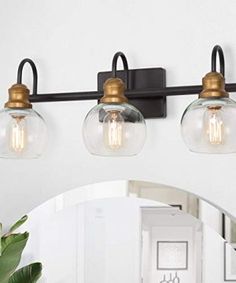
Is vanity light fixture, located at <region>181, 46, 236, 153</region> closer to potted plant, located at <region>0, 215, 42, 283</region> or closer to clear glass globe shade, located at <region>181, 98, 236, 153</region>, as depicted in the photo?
clear glass globe shade, located at <region>181, 98, 236, 153</region>

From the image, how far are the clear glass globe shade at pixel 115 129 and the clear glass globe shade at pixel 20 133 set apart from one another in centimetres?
13

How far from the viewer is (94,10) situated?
151 centimetres

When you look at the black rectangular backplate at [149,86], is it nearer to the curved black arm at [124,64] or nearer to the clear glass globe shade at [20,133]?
the curved black arm at [124,64]

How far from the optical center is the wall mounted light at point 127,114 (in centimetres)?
121

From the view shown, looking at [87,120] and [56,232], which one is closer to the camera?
[87,120]

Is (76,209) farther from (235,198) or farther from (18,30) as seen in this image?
(18,30)

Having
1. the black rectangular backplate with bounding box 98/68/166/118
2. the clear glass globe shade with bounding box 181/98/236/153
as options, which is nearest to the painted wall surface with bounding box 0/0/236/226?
the black rectangular backplate with bounding box 98/68/166/118

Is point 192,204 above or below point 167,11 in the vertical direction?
below

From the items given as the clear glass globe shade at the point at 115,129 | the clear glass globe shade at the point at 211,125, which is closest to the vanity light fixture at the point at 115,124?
the clear glass globe shade at the point at 115,129

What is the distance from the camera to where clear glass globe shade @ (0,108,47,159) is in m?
1.35

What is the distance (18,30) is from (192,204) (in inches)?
24.0

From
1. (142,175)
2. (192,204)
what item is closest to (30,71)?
(142,175)

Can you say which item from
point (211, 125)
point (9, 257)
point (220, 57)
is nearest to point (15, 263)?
point (9, 257)

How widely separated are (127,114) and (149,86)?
0.51 ft
